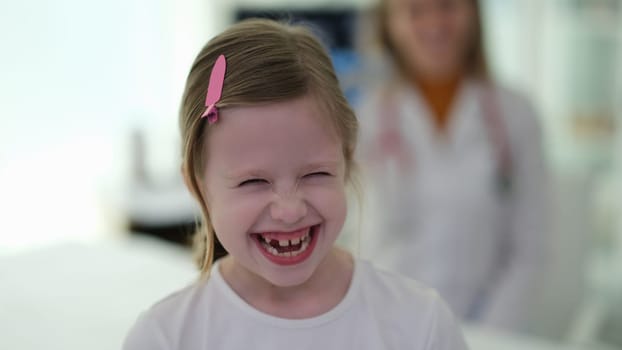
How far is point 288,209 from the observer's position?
51 cm

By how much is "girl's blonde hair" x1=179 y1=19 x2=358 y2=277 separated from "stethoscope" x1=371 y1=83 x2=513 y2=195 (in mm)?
774

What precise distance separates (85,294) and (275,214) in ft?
2.32

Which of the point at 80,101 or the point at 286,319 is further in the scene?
the point at 80,101

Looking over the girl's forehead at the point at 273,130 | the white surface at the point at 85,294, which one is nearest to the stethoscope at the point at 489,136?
the white surface at the point at 85,294

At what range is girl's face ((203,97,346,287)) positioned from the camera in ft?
1.69

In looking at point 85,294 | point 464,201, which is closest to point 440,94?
point 464,201

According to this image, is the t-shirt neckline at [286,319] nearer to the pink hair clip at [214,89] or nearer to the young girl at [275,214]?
the young girl at [275,214]

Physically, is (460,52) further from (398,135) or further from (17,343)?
(17,343)

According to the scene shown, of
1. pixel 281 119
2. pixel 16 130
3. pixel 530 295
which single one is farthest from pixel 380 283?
pixel 16 130

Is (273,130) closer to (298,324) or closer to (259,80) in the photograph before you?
(259,80)

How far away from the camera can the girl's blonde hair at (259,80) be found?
1.69 feet

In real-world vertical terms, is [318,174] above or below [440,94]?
above

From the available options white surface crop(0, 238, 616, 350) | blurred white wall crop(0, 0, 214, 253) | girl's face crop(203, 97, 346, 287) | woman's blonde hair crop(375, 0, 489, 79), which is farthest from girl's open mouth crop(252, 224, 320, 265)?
blurred white wall crop(0, 0, 214, 253)

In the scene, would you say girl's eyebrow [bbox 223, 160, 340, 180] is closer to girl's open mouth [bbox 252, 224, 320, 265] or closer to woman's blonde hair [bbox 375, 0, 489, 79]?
girl's open mouth [bbox 252, 224, 320, 265]
